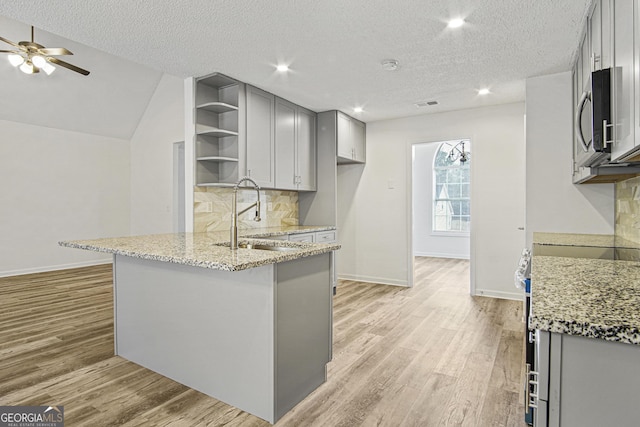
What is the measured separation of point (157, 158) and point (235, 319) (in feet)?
17.3

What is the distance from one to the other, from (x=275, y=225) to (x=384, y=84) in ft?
7.44

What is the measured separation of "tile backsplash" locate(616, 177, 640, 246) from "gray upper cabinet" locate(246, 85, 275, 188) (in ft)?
10.5

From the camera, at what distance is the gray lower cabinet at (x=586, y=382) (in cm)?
74

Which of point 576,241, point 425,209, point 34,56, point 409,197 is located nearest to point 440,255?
point 425,209

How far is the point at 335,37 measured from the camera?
104 inches

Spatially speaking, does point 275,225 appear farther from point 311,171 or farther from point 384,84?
point 384,84

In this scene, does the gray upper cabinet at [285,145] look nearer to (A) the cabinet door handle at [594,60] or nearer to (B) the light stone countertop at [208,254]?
(B) the light stone countertop at [208,254]

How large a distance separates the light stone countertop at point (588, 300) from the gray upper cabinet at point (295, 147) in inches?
127

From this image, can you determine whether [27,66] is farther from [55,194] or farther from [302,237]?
[302,237]

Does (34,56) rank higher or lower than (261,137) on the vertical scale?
higher

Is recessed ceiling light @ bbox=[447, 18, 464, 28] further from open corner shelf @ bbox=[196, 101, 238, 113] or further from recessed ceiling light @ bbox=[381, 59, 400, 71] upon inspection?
open corner shelf @ bbox=[196, 101, 238, 113]

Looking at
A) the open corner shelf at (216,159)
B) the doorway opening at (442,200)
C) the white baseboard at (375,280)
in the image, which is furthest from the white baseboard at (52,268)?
the doorway opening at (442,200)

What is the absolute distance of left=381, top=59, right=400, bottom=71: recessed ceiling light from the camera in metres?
3.09

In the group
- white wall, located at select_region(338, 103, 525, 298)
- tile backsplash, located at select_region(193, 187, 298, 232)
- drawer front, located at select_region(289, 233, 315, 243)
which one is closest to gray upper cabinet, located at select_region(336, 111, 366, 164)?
white wall, located at select_region(338, 103, 525, 298)
